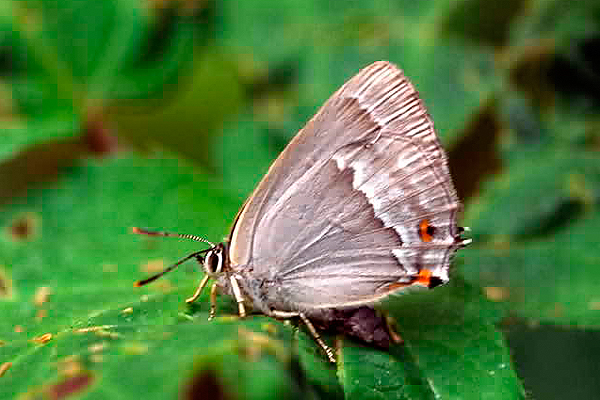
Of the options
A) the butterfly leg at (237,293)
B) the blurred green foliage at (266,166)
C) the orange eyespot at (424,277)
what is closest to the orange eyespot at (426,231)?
the orange eyespot at (424,277)

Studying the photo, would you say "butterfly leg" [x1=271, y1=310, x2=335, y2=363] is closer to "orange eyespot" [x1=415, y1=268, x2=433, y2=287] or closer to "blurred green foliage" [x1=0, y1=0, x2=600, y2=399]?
"blurred green foliage" [x1=0, y1=0, x2=600, y2=399]

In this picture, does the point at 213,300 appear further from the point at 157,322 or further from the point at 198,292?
the point at 157,322

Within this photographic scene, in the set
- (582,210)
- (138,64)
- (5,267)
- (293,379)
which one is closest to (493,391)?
(293,379)

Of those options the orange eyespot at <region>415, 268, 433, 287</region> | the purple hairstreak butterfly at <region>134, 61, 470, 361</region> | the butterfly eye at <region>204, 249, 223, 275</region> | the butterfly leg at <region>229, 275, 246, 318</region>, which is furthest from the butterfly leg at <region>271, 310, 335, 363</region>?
the orange eyespot at <region>415, 268, 433, 287</region>

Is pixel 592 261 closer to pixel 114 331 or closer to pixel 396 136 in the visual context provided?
pixel 396 136

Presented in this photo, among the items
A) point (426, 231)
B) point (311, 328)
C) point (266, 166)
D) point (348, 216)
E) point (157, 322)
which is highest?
point (266, 166)

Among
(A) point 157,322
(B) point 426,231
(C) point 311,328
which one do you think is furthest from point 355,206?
(A) point 157,322

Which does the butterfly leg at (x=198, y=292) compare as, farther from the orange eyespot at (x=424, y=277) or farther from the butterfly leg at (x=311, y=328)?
the orange eyespot at (x=424, y=277)
